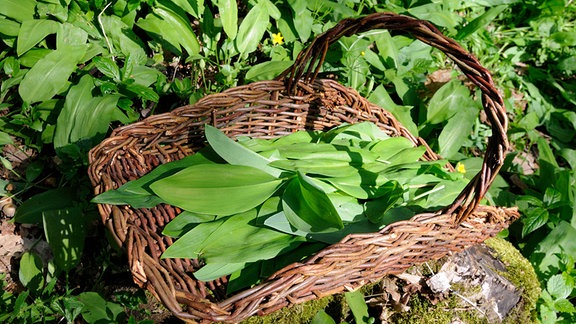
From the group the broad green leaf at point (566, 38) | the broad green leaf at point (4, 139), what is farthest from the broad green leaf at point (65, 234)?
the broad green leaf at point (566, 38)

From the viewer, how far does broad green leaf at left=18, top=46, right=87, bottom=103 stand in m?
2.27

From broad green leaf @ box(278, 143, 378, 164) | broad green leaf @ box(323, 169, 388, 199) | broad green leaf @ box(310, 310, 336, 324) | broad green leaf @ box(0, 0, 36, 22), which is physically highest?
broad green leaf @ box(0, 0, 36, 22)

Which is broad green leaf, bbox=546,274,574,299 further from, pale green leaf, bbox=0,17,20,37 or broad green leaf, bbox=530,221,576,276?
pale green leaf, bbox=0,17,20,37

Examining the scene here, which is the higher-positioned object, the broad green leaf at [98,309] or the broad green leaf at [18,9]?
the broad green leaf at [18,9]

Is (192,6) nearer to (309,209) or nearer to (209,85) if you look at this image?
(209,85)

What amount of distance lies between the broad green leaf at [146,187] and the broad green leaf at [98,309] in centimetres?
40

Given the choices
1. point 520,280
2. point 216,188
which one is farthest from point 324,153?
point 520,280

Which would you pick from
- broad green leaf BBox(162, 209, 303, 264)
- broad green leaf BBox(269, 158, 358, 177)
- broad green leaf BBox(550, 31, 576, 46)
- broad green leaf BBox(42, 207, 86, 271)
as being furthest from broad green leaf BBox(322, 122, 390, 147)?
broad green leaf BBox(550, 31, 576, 46)

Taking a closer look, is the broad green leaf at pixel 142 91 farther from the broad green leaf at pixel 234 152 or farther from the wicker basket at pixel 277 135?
the broad green leaf at pixel 234 152

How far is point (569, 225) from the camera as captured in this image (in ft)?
8.11

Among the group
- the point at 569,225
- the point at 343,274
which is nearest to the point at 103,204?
the point at 343,274

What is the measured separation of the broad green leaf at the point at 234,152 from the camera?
5.86ft

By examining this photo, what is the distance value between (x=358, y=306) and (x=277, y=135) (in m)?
0.81

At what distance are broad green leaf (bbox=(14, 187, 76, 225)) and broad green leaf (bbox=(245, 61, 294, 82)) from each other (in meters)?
1.00
